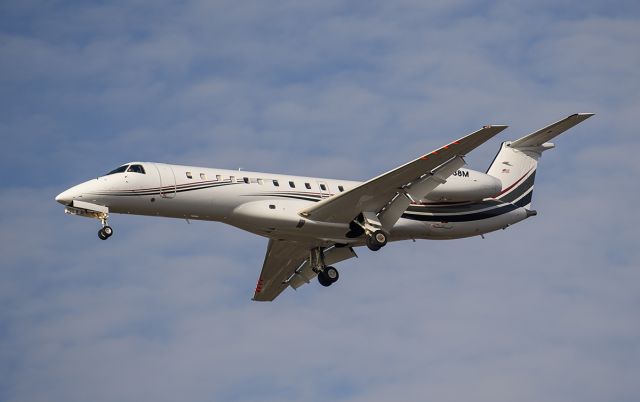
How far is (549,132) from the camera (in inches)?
1459

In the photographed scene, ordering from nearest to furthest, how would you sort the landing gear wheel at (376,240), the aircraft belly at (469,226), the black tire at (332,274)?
the landing gear wheel at (376,240) → the aircraft belly at (469,226) → the black tire at (332,274)

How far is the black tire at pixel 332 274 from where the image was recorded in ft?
121

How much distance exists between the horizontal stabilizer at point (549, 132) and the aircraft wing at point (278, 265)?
7.84 meters

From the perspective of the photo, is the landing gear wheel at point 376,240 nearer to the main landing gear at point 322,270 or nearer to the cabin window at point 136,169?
the main landing gear at point 322,270

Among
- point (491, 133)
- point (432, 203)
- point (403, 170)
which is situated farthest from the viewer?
point (432, 203)

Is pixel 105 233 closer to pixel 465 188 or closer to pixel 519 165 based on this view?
pixel 465 188

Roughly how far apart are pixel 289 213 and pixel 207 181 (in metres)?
2.53

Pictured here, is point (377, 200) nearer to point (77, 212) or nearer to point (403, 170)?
point (403, 170)

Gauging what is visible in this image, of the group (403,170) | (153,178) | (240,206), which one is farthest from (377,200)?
(153,178)

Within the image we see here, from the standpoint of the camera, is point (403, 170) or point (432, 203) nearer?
point (403, 170)

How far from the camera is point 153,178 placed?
33250mm

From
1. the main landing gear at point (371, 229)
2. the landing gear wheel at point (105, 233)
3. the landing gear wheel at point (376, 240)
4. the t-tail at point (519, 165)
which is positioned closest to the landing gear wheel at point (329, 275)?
the main landing gear at point (371, 229)

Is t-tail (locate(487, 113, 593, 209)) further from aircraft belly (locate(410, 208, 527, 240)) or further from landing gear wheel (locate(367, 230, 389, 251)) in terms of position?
landing gear wheel (locate(367, 230, 389, 251))

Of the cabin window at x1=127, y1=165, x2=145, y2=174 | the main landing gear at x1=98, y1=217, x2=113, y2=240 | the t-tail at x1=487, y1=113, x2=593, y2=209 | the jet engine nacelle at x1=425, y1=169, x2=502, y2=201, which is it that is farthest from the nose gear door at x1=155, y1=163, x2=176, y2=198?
the t-tail at x1=487, y1=113, x2=593, y2=209
